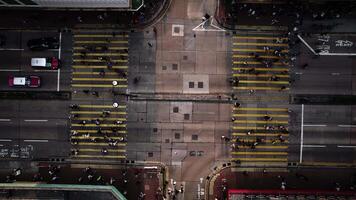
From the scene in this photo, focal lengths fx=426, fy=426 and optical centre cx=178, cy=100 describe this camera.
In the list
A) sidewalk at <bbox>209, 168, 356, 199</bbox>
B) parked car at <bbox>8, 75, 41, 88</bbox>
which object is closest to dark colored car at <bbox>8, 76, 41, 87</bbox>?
parked car at <bbox>8, 75, 41, 88</bbox>

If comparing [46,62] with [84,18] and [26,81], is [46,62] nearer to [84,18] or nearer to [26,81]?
[26,81]

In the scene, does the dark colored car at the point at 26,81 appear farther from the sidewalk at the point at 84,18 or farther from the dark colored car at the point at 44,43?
the sidewalk at the point at 84,18

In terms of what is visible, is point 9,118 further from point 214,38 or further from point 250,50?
point 250,50

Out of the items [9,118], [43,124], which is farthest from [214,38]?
[9,118]

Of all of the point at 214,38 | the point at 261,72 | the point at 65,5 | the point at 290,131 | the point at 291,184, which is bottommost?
the point at 291,184

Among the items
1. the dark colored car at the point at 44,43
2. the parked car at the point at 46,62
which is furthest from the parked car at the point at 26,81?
the dark colored car at the point at 44,43

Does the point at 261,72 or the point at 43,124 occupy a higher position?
the point at 261,72
